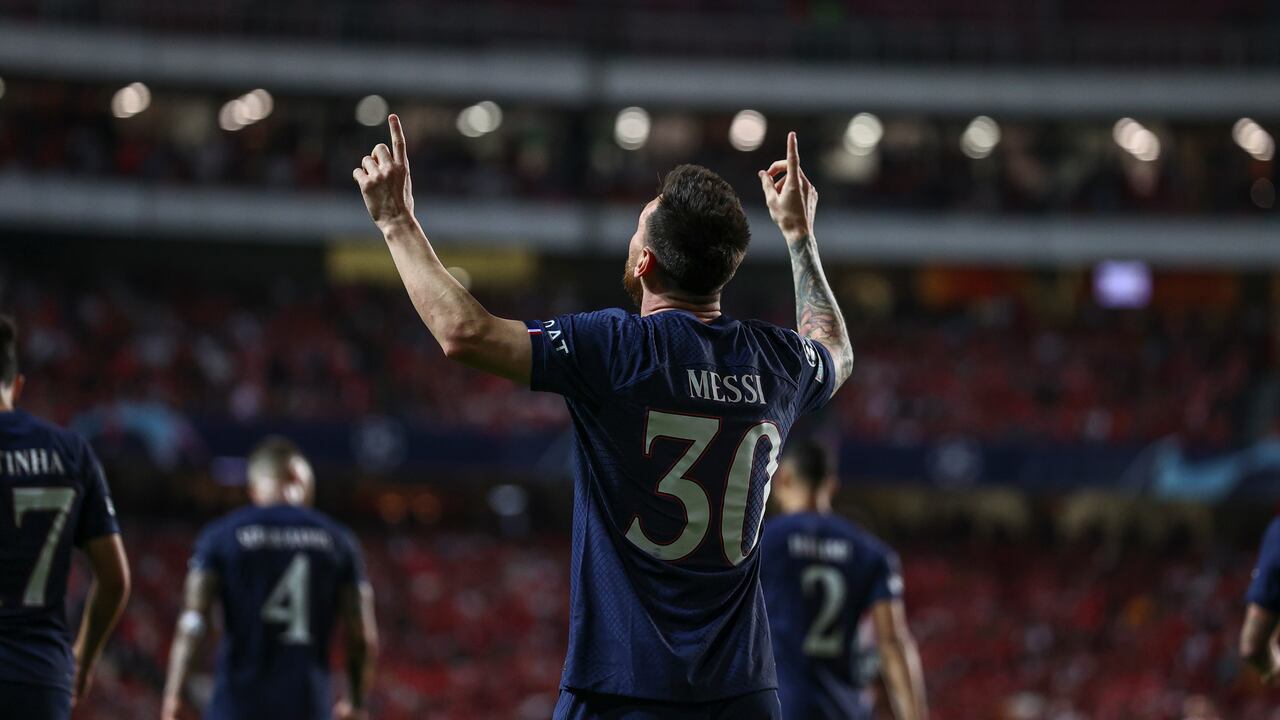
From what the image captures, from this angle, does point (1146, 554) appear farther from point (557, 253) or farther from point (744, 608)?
point (744, 608)

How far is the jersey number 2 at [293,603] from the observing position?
7.99 m

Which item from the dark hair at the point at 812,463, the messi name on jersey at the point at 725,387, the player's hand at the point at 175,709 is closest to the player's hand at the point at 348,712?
the player's hand at the point at 175,709

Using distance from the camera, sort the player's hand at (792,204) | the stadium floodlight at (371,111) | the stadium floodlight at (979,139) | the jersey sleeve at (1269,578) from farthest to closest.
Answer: the stadium floodlight at (979,139) < the stadium floodlight at (371,111) < the jersey sleeve at (1269,578) < the player's hand at (792,204)

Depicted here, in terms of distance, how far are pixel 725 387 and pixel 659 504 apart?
37cm

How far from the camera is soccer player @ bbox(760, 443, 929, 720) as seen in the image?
24.8 ft

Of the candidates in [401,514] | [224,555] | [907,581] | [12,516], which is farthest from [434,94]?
[12,516]

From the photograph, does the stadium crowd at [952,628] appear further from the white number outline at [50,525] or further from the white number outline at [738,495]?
the white number outline at [738,495]

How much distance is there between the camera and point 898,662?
7.61 m

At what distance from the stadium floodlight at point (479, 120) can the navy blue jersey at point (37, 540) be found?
3406 cm

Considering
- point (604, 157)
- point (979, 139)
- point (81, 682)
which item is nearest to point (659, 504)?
point (81, 682)

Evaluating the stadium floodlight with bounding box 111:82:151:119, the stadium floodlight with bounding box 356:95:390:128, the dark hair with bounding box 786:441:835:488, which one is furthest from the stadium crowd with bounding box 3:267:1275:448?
the dark hair with bounding box 786:441:835:488

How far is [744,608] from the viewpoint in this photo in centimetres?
396

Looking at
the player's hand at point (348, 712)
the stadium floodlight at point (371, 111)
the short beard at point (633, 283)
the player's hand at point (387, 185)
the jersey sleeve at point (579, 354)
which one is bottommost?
the player's hand at point (348, 712)

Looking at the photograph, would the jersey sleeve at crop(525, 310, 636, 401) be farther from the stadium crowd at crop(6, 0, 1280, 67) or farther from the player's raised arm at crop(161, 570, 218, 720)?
the stadium crowd at crop(6, 0, 1280, 67)
